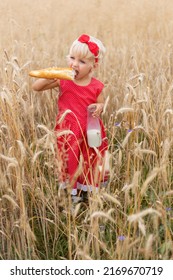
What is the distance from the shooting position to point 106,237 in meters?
2.16

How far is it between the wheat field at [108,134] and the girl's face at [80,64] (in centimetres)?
20

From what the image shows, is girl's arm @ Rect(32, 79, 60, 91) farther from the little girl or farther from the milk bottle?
the milk bottle

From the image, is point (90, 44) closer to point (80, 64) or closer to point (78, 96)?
point (80, 64)

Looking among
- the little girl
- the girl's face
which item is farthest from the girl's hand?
the girl's face

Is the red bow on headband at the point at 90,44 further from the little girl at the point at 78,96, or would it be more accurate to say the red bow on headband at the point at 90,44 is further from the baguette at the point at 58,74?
the baguette at the point at 58,74

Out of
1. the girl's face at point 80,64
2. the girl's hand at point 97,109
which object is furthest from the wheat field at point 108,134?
the girl's face at point 80,64

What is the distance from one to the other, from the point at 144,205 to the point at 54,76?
72cm

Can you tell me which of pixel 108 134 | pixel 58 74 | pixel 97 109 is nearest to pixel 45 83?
pixel 58 74

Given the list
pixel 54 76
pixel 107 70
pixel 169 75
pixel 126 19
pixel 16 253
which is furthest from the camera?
pixel 126 19

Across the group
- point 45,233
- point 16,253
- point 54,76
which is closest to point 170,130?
Answer: point 54,76

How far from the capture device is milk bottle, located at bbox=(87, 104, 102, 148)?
2395mm

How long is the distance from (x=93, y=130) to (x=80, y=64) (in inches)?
12.0

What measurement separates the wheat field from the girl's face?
7.8 inches
